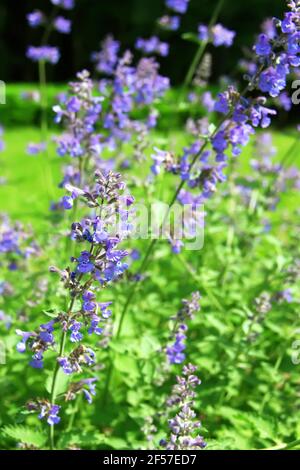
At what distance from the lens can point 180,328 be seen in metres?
3.46

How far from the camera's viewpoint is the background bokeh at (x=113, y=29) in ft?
76.3

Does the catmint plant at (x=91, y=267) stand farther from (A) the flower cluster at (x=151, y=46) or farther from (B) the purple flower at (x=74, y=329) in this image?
(A) the flower cluster at (x=151, y=46)

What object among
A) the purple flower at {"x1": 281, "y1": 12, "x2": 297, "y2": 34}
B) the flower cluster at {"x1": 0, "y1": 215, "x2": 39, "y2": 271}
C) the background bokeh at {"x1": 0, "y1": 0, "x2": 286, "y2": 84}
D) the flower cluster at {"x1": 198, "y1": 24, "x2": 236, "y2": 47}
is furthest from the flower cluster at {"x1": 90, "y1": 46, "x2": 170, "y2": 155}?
the background bokeh at {"x1": 0, "y1": 0, "x2": 286, "y2": 84}

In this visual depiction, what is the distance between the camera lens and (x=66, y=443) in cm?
320

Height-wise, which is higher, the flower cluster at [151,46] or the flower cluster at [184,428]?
the flower cluster at [151,46]

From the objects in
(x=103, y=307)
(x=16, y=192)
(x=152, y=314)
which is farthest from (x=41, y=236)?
(x=16, y=192)

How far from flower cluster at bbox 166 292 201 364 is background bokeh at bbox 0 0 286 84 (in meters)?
19.9

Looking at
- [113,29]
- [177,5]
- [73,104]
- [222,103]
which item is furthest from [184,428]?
[113,29]

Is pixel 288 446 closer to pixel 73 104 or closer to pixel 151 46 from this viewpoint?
pixel 73 104

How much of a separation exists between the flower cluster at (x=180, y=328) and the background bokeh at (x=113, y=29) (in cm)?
1986

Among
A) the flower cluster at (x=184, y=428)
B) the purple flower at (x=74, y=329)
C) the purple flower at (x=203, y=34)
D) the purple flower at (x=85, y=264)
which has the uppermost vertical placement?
the purple flower at (x=203, y=34)

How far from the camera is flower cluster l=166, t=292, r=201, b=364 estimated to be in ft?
11.1

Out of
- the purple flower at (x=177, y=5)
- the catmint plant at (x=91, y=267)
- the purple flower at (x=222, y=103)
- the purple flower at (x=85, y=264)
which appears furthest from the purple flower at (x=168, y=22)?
the purple flower at (x=85, y=264)

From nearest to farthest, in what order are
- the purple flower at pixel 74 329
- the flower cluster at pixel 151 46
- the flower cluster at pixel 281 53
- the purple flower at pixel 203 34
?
the purple flower at pixel 74 329, the flower cluster at pixel 281 53, the purple flower at pixel 203 34, the flower cluster at pixel 151 46
